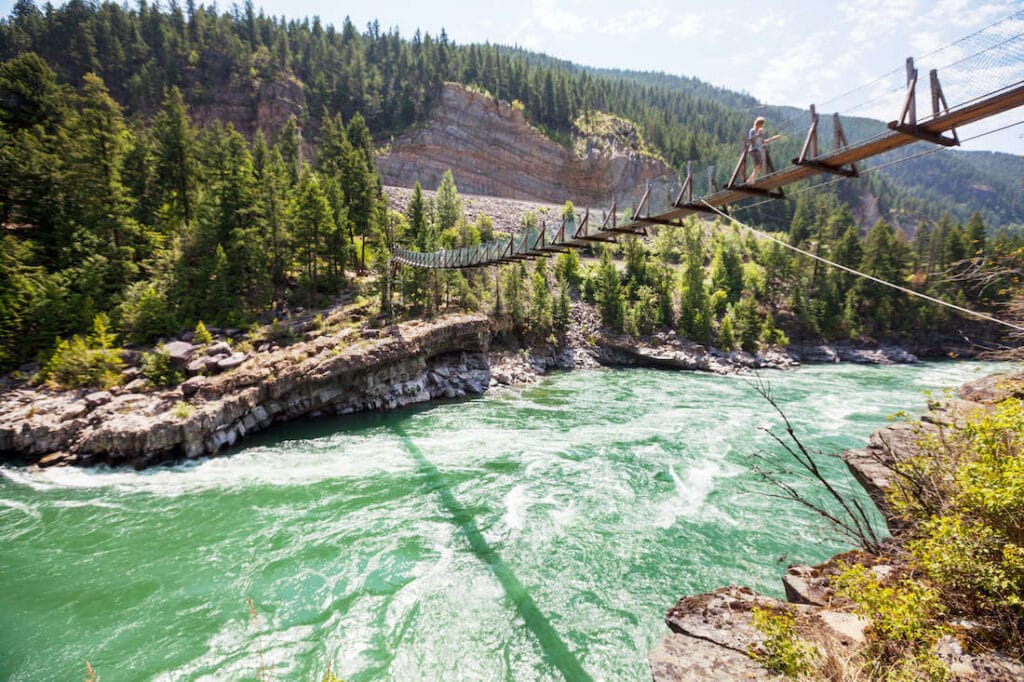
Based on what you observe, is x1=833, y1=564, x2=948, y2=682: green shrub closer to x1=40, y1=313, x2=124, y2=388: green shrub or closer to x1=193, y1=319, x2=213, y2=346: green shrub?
x1=40, y1=313, x2=124, y2=388: green shrub

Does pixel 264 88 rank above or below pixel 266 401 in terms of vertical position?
above

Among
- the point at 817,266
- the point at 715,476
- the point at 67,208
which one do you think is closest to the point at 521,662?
the point at 715,476

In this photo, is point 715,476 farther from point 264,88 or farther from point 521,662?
point 264,88

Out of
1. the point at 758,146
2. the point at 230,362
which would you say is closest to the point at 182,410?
the point at 230,362

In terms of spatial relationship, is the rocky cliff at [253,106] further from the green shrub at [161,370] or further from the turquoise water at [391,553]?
the turquoise water at [391,553]

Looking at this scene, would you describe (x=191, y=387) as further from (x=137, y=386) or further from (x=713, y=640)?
(x=713, y=640)

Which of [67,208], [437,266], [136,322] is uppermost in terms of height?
[67,208]

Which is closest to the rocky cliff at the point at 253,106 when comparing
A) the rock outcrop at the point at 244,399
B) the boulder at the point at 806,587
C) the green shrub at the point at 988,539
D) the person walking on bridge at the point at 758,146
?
the rock outcrop at the point at 244,399
